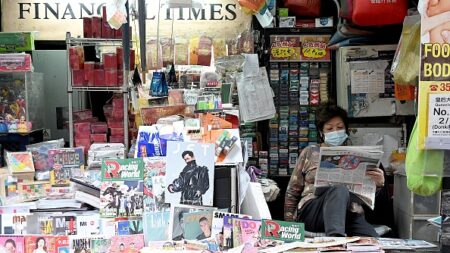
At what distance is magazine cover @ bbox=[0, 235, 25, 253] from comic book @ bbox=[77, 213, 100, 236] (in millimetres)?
291

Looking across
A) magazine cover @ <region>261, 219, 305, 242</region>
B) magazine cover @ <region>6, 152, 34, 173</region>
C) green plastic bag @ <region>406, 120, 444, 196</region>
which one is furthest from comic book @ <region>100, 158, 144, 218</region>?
green plastic bag @ <region>406, 120, 444, 196</region>

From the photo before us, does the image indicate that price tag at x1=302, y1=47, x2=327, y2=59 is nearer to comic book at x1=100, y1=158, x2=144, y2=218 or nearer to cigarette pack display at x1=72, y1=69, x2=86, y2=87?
cigarette pack display at x1=72, y1=69, x2=86, y2=87

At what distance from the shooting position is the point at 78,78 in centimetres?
477

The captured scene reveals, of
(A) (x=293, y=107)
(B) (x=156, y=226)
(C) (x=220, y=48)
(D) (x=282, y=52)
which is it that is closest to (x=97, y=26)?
(C) (x=220, y=48)

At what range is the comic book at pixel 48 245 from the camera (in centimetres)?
271

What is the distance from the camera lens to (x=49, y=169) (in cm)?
Answer: 393

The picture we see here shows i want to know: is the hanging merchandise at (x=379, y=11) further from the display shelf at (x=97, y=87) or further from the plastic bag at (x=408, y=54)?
the display shelf at (x=97, y=87)

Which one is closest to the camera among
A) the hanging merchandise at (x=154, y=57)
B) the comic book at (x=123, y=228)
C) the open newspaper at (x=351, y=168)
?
the comic book at (x=123, y=228)

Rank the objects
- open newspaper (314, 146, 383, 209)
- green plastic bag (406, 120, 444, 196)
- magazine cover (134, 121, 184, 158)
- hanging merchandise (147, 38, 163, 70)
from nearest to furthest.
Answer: green plastic bag (406, 120, 444, 196) < magazine cover (134, 121, 184, 158) < open newspaper (314, 146, 383, 209) < hanging merchandise (147, 38, 163, 70)

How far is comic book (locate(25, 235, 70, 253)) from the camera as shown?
271 cm

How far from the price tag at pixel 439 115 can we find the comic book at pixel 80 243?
1.69m

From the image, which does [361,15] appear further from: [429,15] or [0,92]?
[0,92]

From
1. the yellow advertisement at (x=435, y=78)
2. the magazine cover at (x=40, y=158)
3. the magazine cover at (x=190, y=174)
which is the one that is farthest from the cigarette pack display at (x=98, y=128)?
the yellow advertisement at (x=435, y=78)

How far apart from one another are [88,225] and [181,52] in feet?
9.83
